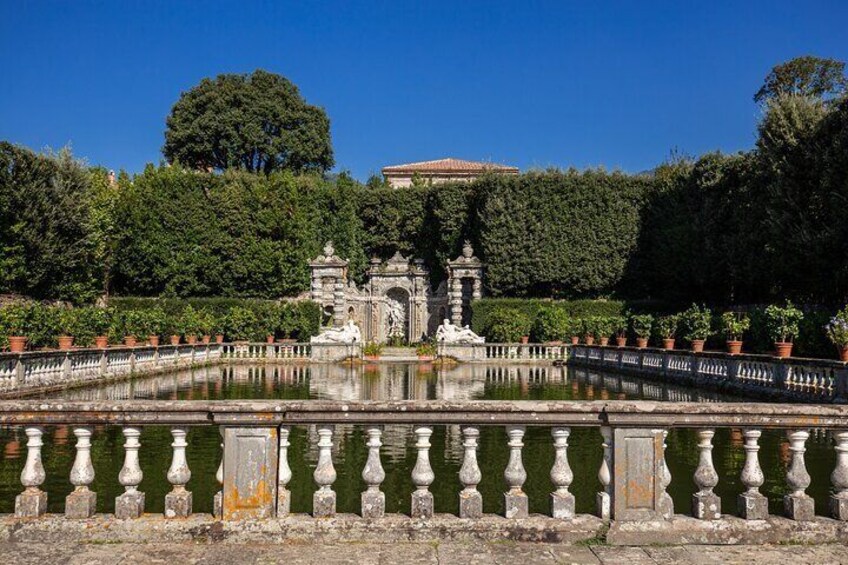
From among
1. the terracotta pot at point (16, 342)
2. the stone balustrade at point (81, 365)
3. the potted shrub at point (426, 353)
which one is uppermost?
the terracotta pot at point (16, 342)

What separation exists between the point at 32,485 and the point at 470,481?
303 cm

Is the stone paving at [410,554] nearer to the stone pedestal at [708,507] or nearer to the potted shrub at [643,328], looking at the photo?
the stone pedestal at [708,507]

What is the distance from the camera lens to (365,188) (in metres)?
44.5

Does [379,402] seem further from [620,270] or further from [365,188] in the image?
[365,188]

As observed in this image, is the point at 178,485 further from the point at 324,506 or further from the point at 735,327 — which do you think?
the point at 735,327

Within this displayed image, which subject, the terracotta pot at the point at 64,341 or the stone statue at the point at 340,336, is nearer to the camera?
the terracotta pot at the point at 64,341

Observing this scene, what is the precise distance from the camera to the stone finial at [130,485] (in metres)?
4.91

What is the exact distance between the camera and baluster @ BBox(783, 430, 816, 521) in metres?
5.00

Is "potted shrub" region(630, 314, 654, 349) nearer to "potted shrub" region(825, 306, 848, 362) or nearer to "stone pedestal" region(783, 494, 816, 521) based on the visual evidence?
"potted shrub" region(825, 306, 848, 362)

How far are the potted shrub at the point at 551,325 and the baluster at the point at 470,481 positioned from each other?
2880cm

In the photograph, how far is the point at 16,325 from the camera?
18.3 meters

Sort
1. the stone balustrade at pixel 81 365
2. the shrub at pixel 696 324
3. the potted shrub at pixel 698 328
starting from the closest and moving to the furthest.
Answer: the stone balustrade at pixel 81 365, the potted shrub at pixel 698 328, the shrub at pixel 696 324

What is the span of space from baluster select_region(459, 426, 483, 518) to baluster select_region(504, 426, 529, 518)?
0.67 feet

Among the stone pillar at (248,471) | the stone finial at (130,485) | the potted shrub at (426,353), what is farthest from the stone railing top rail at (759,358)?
the stone finial at (130,485)
